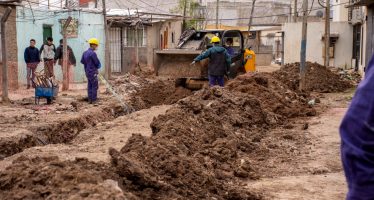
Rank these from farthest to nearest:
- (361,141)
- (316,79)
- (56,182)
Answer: (316,79)
(56,182)
(361,141)

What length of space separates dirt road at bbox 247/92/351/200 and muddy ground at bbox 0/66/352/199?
0.01 metres

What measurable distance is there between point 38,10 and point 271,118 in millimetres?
12821

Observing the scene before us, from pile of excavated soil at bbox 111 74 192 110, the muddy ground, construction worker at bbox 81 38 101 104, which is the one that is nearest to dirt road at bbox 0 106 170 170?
the muddy ground

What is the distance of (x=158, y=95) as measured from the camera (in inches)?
754

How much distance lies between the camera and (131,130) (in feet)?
38.5

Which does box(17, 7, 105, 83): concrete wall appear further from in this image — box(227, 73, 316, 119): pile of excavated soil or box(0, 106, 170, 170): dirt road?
box(0, 106, 170, 170): dirt road

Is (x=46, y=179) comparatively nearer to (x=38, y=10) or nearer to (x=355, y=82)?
(x=38, y=10)

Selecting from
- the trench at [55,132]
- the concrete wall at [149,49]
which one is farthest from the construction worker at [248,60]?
the concrete wall at [149,49]

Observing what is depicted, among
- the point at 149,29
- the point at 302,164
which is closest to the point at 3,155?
the point at 302,164

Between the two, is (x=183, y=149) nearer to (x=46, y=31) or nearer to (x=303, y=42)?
(x=303, y=42)

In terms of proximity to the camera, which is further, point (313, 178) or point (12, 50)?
point (12, 50)

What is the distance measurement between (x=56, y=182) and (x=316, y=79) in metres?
18.9

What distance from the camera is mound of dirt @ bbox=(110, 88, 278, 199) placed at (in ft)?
18.5

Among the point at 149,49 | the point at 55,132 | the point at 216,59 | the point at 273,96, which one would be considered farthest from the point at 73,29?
the point at 55,132
